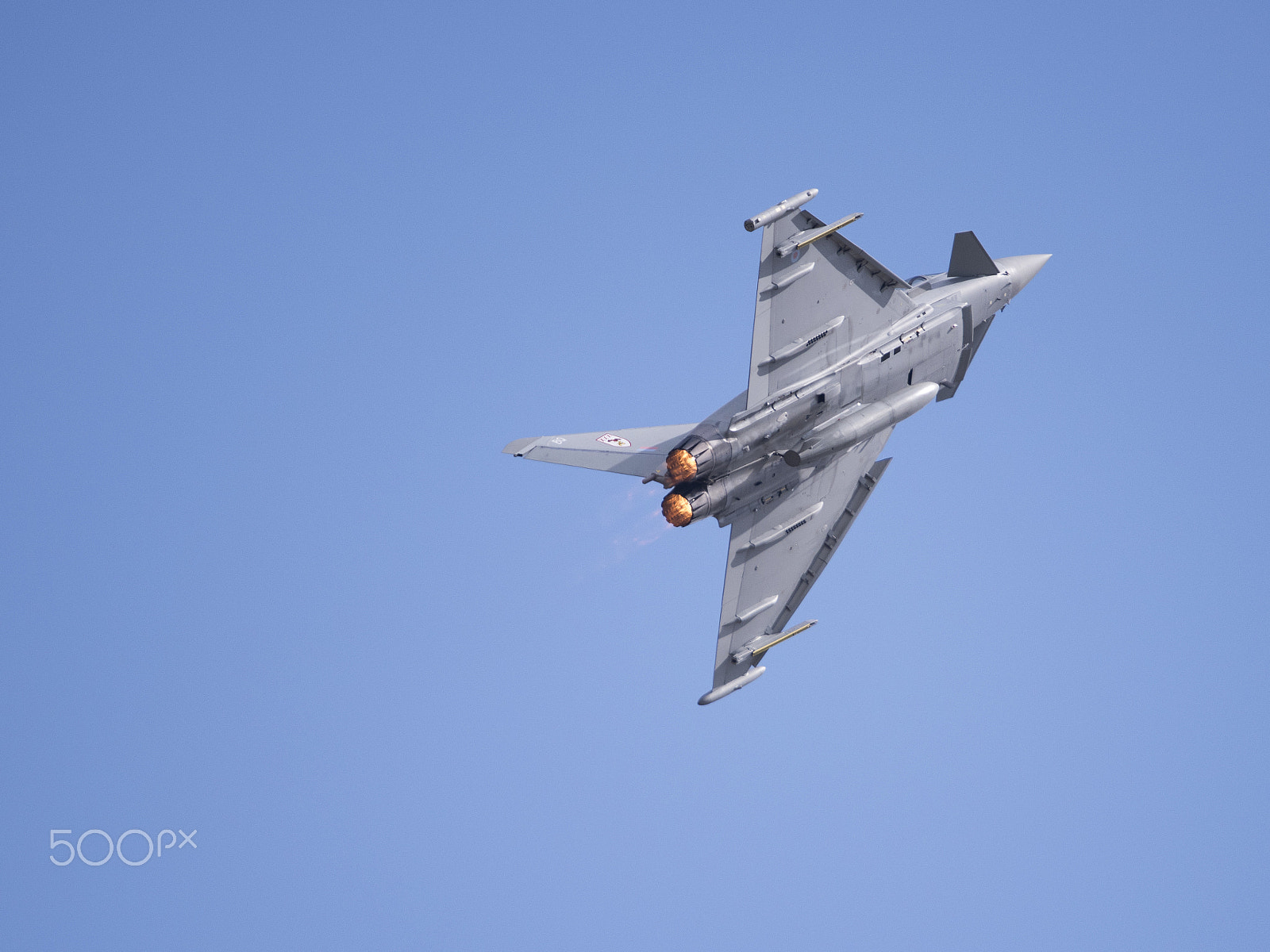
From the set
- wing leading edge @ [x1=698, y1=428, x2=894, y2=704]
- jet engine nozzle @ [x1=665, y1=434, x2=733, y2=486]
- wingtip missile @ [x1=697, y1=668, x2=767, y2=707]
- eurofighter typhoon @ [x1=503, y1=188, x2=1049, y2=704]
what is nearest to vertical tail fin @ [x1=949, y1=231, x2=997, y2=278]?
eurofighter typhoon @ [x1=503, y1=188, x2=1049, y2=704]

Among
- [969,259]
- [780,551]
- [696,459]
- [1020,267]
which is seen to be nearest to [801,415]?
[696,459]

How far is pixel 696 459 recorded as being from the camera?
32656mm

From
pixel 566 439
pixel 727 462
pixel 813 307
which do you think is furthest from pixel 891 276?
pixel 566 439

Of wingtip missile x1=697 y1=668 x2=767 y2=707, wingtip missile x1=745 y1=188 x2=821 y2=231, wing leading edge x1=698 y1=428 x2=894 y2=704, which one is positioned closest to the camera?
wingtip missile x1=745 y1=188 x2=821 y2=231

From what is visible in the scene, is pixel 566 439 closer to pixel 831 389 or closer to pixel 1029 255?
pixel 831 389

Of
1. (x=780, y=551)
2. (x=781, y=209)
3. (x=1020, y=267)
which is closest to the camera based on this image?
(x=781, y=209)

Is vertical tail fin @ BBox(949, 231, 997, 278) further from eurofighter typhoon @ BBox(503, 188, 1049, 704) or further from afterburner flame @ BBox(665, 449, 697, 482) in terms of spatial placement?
afterburner flame @ BBox(665, 449, 697, 482)

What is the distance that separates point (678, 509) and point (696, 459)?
4.59 ft

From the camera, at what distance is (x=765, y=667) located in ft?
125

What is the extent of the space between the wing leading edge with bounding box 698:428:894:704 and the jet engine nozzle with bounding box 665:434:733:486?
321cm

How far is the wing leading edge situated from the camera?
36531 mm

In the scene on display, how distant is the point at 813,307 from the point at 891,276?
2152 mm

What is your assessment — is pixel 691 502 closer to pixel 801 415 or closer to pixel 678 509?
pixel 678 509

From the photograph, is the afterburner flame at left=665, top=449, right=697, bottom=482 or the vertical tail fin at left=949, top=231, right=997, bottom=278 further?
the vertical tail fin at left=949, top=231, right=997, bottom=278
